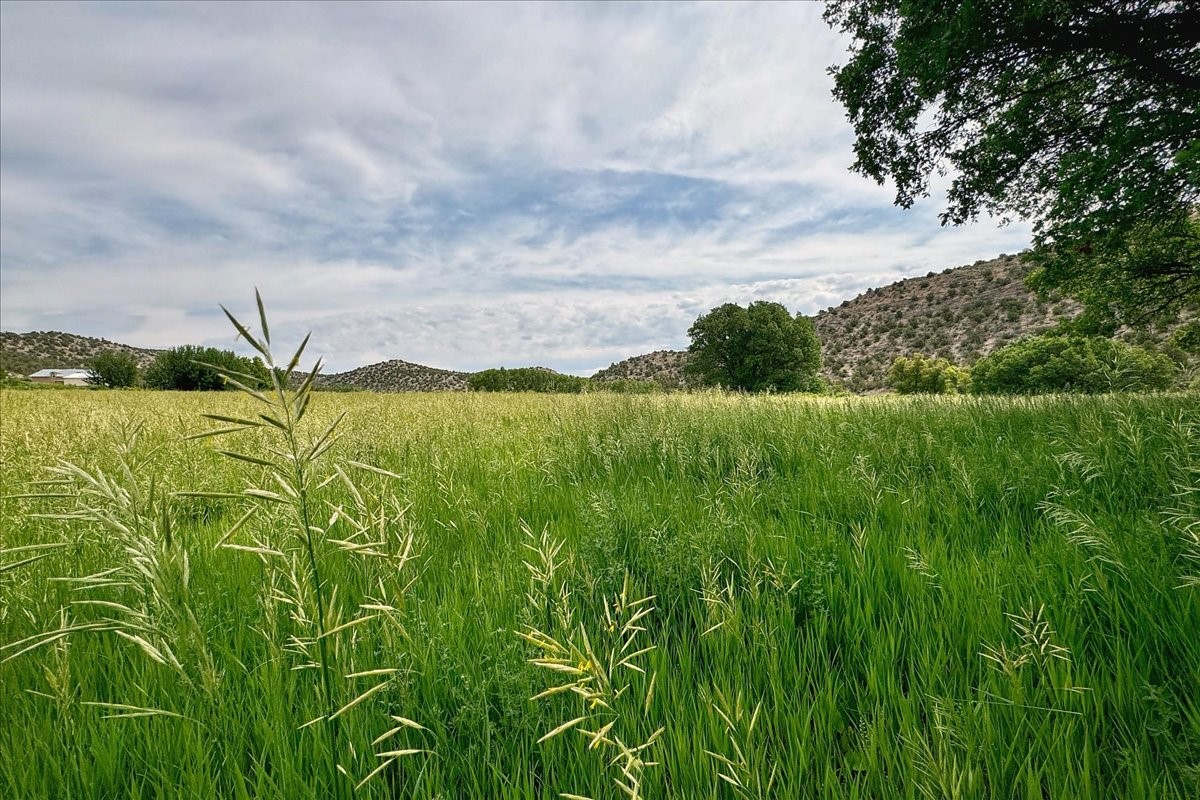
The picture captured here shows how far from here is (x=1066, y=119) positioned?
859 cm

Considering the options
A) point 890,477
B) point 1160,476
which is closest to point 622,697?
point 890,477

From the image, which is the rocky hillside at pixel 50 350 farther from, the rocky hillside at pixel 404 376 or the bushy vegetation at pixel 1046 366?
the bushy vegetation at pixel 1046 366

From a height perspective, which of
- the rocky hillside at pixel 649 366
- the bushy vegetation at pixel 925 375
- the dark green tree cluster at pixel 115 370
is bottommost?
the bushy vegetation at pixel 925 375

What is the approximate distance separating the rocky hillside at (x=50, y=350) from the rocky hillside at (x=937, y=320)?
381 ft

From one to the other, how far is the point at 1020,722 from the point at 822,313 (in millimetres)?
82714

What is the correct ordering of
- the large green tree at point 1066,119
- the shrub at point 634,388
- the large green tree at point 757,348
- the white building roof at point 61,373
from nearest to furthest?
the large green tree at point 1066,119, the shrub at point 634,388, the large green tree at point 757,348, the white building roof at point 61,373

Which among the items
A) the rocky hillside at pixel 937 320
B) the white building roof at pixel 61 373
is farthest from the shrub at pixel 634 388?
the white building roof at pixel 61 373

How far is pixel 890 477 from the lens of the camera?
4199 millimetres

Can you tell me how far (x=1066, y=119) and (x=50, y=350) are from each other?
478ft

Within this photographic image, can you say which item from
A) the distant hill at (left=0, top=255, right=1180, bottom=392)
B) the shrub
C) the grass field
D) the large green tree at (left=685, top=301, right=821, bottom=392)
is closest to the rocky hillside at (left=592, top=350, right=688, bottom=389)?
the distant hill at (left=0, top=255, right=1180, bottom=392)

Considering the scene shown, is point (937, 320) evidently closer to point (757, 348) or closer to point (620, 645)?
point (757, 348)

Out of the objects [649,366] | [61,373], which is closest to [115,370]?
[61,373]

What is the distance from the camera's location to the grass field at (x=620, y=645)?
135 centimetres

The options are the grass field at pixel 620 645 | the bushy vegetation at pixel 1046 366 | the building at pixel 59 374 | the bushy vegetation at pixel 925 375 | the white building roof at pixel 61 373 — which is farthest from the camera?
the white building roof at pixel 61 373
